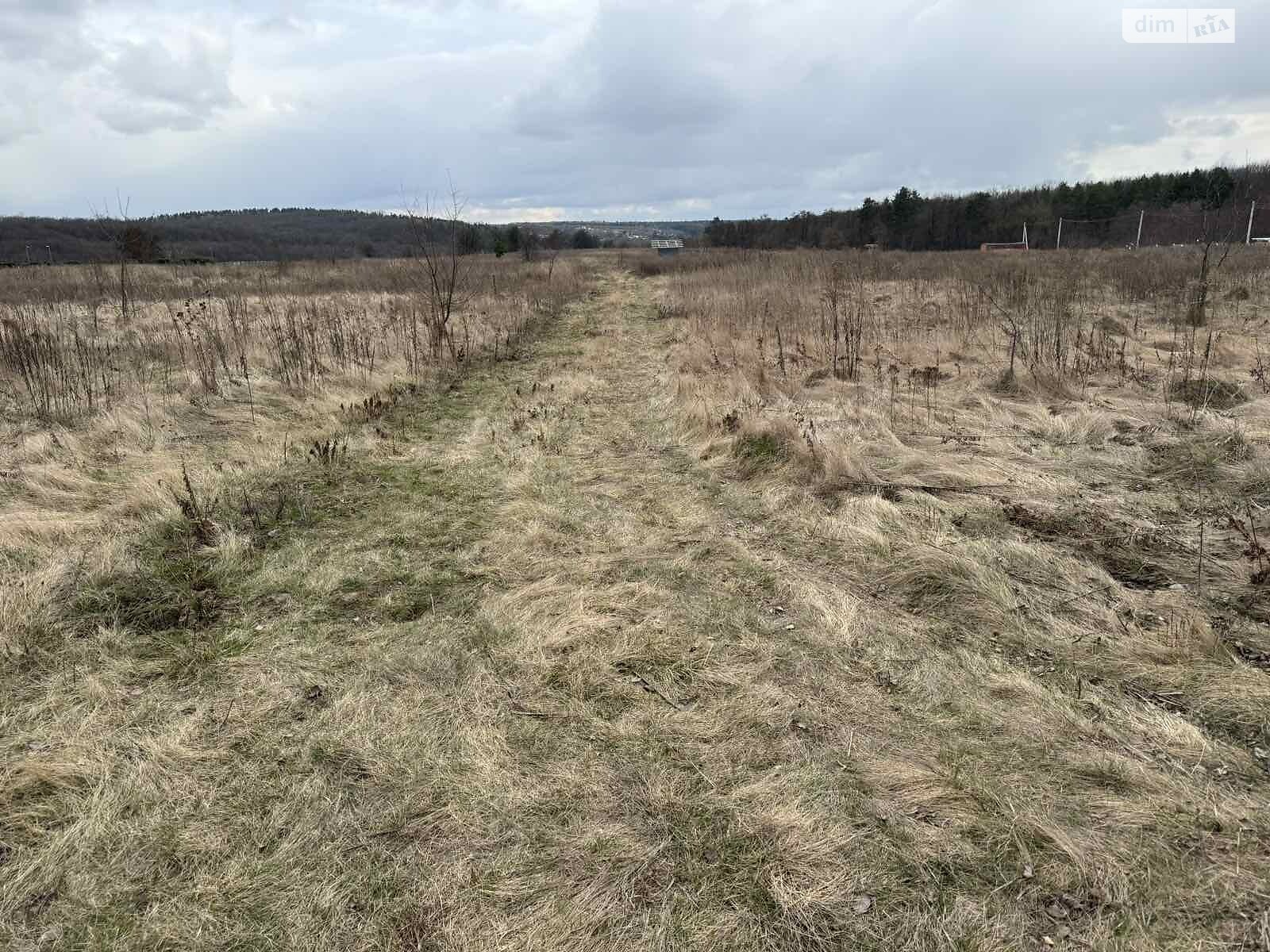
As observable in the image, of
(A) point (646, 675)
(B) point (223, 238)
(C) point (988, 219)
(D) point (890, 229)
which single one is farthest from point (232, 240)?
(A) point (646, 675)

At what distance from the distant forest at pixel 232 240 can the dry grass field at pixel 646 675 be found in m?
29.9

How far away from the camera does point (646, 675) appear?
10.4 ft

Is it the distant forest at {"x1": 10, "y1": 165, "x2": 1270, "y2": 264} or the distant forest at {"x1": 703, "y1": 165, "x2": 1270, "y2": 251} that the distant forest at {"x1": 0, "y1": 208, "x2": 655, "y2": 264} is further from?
the distant forest at {"x1": 703, "y1": 165, "x2": 1270, "y2": 251}

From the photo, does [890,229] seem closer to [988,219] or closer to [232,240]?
[988,219]

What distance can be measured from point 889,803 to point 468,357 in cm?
1068

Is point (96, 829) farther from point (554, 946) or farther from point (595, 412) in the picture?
point (595, 412)

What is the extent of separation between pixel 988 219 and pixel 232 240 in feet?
250

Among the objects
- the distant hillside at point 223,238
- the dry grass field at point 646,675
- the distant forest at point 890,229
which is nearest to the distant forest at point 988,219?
the distant forest at point 890,229

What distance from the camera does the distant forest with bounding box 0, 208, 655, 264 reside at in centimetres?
3997

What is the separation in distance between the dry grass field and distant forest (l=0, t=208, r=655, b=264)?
1176 inches

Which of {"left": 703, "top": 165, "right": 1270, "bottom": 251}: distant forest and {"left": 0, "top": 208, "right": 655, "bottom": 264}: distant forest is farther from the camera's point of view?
{"left": 703, "top": 165, "right": 1270, "bottom": 251}: distant forest

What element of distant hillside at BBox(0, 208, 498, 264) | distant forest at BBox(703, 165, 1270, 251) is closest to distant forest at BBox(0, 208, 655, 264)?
distant hillside at BBox(0, 208, 498, 264)

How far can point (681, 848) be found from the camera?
219cm

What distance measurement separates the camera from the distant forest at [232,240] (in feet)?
131
